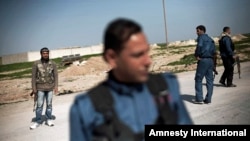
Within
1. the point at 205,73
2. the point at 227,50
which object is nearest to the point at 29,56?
the point at 227,50

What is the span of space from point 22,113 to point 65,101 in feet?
4.99

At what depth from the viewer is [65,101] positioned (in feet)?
33.1

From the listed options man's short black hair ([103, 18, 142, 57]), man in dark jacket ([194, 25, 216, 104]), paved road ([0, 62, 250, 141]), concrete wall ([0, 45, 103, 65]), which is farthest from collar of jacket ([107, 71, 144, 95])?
concrete wall ([0, 45, 103, 65])

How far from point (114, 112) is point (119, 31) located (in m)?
0.39

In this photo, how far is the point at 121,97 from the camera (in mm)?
1474

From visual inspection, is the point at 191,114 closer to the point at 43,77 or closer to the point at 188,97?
the point at 188,97

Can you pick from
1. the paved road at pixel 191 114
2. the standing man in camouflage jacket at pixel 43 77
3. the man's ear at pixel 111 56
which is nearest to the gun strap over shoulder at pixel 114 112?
the man's ear at pixel 111 56

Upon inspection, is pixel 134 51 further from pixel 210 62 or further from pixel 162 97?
pixel 210 62

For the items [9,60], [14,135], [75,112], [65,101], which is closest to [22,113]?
[65,101]

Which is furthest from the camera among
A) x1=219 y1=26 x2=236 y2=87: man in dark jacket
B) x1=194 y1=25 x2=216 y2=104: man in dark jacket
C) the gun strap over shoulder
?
x1=219 y1=26 x2=236 y2=87: man in dark jacket

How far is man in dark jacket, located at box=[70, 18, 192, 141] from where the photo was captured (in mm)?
1414

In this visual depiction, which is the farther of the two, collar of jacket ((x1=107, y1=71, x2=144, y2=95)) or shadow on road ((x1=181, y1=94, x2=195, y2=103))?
shadow on road ((x1=181, y1=94, x2=195, y2=103))

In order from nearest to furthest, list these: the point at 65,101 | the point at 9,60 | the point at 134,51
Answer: the point at 134,51, the point at 65,101, the point at 9,60

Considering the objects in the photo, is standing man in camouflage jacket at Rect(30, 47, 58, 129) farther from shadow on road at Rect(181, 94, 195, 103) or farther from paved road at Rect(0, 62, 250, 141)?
shadow on road at Rect(181, 94, 195, 103)
